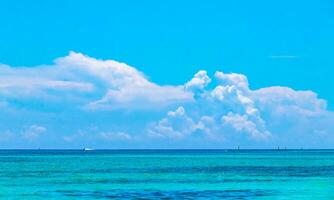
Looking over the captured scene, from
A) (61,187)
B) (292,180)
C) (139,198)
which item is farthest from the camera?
(292,180)

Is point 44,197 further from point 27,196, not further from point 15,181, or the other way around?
point 15,181

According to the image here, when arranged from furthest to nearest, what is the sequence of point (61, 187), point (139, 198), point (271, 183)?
point (271, 183), point (61, 187), point (139, 198)

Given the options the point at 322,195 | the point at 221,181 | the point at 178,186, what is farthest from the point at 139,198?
the point at 221,181

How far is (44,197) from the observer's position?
153 feet

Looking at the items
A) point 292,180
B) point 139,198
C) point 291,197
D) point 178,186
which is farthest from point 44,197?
point 292,180

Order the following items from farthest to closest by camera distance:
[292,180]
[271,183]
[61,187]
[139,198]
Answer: [292,180] → [271,183] → [61,187] → [139,198]

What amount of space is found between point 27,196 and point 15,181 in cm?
1589

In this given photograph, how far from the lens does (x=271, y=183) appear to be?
59406 mm

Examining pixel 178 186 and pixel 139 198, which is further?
pixel 178 186

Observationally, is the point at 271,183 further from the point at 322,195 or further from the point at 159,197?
the point at 159,197

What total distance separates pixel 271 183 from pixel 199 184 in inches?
272

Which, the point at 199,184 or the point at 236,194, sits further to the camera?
the point at 199,184

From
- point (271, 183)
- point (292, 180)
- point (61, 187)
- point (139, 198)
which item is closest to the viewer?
point (139, 198)

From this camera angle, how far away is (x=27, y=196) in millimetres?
47531
